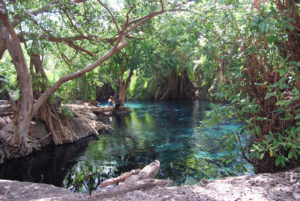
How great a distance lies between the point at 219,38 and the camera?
16.3 feet

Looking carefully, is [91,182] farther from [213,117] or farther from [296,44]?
[296,44]

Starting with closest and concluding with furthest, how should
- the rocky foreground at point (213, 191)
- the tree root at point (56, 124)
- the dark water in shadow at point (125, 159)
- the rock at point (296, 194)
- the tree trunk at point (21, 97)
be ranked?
the rock at point (296, 194) → the rocky foreground at point (213, 191) → the dark water in shadow at point (125, 159) → the tree trunk at point (21, 97) → the tree root at point (56, 124)

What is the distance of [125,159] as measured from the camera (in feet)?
26.1

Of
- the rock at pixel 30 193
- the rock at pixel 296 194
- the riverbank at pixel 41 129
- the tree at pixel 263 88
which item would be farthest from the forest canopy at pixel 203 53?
the rock at pixel 30 193

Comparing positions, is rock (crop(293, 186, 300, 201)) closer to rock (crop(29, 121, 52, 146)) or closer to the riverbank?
the riverbank

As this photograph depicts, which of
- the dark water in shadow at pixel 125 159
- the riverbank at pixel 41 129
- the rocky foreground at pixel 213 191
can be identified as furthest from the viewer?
the riverbank at pixel 41 129

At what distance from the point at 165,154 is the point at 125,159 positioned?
1394 millimetres

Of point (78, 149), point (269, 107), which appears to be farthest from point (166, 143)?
point (269, 107)

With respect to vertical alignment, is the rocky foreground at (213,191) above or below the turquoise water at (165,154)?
above

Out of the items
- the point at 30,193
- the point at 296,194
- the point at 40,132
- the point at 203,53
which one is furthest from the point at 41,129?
the point at 296,194

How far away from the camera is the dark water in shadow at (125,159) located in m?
6.42

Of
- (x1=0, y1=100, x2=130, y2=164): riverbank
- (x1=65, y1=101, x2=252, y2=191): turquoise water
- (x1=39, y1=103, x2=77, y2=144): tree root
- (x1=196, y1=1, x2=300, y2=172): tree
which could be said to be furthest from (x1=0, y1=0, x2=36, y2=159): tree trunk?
(x1=196, y1=1, x2=300, y2=172): tree

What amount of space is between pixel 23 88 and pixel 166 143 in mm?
5580

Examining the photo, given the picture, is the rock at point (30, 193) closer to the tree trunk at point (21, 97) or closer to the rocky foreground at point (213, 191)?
the rocky foreground at point (213, 191)
